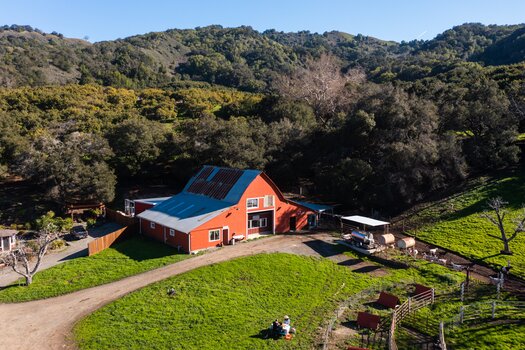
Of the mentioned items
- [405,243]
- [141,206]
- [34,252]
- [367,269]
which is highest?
[141,206]

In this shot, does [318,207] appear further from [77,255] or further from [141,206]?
[77,255]

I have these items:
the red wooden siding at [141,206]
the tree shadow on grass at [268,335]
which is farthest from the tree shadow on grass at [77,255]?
the tree shadow on grass at [268,335]

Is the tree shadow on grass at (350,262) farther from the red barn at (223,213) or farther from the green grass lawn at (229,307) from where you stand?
the red barn at (223,213)

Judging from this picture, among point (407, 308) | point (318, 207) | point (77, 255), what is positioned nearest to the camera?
point (407, 308)

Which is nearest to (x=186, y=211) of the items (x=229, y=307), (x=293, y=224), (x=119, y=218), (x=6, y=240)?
(x=293, y=224)

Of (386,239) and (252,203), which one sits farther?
(252,203)

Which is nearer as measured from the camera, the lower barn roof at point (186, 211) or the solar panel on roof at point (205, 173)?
the lower barn roof at point (186, 211)
